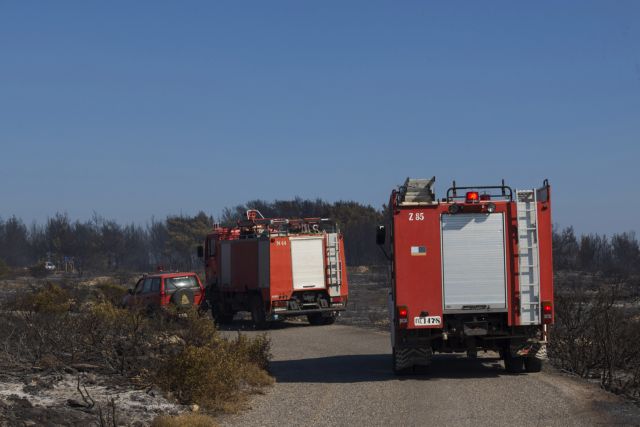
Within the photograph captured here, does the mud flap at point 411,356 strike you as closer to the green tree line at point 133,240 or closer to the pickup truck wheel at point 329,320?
the pickup truck wheel at point 329,320

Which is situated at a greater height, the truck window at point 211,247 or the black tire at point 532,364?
the truck window at point 211,247

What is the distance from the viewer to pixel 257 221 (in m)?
31.1

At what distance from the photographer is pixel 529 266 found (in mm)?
15414

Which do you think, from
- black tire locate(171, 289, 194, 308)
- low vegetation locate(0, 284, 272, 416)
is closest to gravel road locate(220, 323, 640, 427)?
low vegetation locate(0, 284, 272, 416)

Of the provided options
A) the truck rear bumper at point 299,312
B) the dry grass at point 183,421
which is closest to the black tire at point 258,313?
the truck rear bumper at point 299,312

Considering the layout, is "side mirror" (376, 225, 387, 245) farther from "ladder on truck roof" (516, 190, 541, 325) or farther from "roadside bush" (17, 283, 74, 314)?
"roadside bush" (17, 283, 74, 314)

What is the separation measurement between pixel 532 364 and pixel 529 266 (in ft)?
6.98

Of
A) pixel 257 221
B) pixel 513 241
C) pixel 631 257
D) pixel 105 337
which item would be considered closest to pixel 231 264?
pixel 257 221

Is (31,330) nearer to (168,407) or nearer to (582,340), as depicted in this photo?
(168,407)

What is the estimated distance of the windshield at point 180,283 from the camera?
95.8 ft

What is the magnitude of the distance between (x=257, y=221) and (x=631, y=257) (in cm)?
5707

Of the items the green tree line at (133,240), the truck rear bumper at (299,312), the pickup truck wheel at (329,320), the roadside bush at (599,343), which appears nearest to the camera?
the roadside bush at (599,343)

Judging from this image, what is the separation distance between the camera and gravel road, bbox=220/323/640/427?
1210 cm

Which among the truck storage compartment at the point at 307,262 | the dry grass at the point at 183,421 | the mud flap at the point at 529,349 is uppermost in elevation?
the truck storage compartment at the point at 307,262
